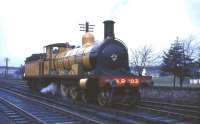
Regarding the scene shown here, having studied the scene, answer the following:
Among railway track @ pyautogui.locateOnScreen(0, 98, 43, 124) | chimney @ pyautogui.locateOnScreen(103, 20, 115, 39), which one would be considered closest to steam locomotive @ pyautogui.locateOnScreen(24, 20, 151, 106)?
chimney @ pyautogui.locateOnScreen(103, 20, 115, 39)

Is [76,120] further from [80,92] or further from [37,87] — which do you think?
[37,87]

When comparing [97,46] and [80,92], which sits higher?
[97,46]

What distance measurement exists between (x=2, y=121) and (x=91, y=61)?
23.7ft

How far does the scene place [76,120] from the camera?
42.9ft

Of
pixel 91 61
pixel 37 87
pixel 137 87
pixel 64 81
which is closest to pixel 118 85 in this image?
pixel 137 87

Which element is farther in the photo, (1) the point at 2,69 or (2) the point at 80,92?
(1) the point at 2,69

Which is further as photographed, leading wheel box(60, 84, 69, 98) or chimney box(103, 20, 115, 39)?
leading wheel box(60, 84, 69, 98)

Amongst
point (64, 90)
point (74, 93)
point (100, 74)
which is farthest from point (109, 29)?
point (64, 90)

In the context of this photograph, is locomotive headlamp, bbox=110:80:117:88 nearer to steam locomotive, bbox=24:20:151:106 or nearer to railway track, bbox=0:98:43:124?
steam locomotive, bbox=24:20:151:106

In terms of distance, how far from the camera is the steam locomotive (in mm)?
17844

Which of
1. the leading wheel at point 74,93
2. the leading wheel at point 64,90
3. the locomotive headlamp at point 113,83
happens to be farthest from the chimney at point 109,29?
the leading wheel at point 64,90

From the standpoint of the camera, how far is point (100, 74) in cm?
1817

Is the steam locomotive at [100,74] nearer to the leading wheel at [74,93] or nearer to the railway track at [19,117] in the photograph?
the leading wheel at [74,93]

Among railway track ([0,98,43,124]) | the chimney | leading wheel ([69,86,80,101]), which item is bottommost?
railway track ([0,98,43,124])
